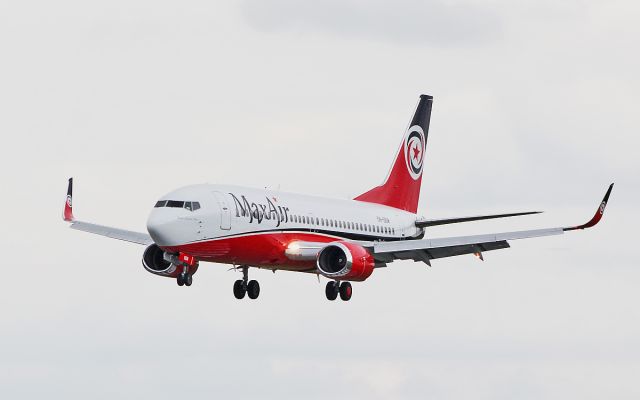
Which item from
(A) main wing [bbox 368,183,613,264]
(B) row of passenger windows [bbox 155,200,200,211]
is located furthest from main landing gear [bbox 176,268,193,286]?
(A) main wing [bbox 368,183,613,264]

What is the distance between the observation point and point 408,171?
8362 centimetres

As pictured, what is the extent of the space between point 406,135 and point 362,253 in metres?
18.8

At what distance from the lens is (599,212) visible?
6081 centimetres

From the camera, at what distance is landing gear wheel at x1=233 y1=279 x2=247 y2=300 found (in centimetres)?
6931

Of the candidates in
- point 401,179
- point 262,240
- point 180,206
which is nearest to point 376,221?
point 401,179

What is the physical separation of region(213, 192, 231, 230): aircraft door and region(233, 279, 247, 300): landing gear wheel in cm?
727

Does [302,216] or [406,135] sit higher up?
[406,135]

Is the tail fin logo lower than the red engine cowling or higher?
higher

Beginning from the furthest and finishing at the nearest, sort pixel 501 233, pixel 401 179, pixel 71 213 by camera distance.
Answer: pixel 401 179 < pixel 71 213 < pixel 501 233

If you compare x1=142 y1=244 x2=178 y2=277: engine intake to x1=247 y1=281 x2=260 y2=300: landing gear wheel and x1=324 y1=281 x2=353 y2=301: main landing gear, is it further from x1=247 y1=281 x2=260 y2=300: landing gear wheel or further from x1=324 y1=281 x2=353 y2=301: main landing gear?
x1=324 y1=281 x2=353 y2=301: main landing gear

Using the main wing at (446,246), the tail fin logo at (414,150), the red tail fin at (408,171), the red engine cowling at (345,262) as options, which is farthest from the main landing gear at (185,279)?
the tail fin logo at (414,150)

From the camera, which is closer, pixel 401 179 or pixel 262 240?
pixel 262 240

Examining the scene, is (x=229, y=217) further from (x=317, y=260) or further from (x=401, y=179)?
(x=401, y=179)

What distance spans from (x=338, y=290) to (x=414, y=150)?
57.2 ft
